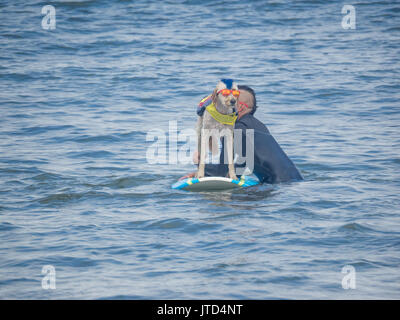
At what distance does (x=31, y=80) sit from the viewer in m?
19.3

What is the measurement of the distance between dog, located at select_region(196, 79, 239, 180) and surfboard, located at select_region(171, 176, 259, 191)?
0.26 meters

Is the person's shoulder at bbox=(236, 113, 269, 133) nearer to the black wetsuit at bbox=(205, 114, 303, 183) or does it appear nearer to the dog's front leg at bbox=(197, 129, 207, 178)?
the black wetsuit at bbox=(205, 114, 303, 183)

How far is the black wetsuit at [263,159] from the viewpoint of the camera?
9.59 meters

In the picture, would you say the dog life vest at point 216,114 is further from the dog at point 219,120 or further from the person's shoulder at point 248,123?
the person's shoulder at point 248,123

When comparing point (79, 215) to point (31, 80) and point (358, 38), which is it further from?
point (358, 38)

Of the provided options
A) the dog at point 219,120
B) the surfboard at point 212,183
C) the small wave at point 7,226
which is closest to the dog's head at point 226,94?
the dog at point 219,120

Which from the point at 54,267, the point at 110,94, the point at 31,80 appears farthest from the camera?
the point at 31,80

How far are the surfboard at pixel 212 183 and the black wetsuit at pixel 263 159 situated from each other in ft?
0.88

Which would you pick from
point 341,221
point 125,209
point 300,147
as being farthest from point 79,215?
point 300,147

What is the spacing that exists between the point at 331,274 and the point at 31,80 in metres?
14.5

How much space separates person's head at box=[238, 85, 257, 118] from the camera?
9492 mm

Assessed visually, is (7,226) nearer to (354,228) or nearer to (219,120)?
(219,120)

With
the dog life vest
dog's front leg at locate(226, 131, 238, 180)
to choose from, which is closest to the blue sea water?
dog's front leg at locate(226, 131, 238, 180)

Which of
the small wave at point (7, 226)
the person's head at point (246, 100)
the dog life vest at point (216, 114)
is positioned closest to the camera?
the small wave at point (7, 226)
